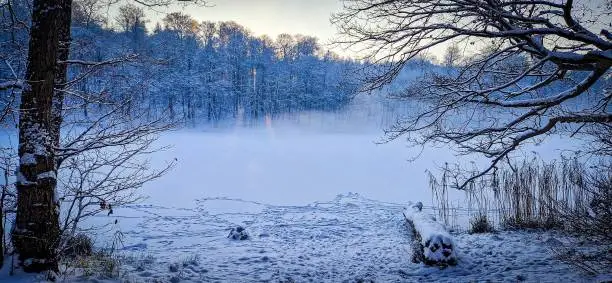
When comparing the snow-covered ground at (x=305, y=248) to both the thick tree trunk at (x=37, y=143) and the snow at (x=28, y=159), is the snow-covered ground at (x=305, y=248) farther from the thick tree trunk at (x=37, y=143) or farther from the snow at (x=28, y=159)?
the snow at (x=28, y=159)

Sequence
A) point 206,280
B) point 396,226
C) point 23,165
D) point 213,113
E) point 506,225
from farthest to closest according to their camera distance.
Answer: point 213,113 → point 396,226 → point 506,225 → point 206,280 → point 23,165

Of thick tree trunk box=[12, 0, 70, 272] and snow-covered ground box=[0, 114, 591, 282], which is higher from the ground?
thick tree trunk box=[12, 0, 70, 272]

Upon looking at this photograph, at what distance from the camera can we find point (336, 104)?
55.2 metres

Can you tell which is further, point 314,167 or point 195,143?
point 195,143

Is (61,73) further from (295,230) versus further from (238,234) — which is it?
(295,230)

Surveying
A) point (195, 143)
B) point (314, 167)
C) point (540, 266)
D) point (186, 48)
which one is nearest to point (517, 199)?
point (540, 266)

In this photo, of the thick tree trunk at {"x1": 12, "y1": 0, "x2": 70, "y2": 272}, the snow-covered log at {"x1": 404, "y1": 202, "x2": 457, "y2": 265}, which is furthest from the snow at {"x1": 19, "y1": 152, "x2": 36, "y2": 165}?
the snow-covered log at {"x1": 404, "y1": 202, "x2": 457, "y2": 265}

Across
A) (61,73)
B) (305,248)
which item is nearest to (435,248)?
(305,248)

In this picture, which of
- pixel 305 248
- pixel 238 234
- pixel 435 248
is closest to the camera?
pixel 435 248

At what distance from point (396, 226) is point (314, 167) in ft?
33.7

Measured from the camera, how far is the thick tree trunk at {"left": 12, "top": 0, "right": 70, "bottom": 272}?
3936 millimetres

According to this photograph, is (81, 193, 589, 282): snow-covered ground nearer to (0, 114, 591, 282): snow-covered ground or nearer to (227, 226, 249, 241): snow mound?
(0, 114, 591, 282): snow-covered ground

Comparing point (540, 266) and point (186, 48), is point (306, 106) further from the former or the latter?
point (540, 266)

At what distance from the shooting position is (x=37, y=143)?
3.96 metres
